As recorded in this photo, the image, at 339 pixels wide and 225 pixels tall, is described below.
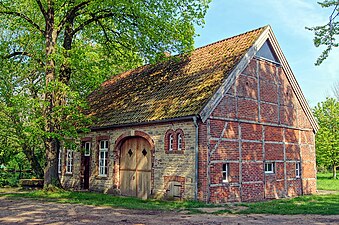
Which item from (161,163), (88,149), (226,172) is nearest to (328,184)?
(226,172)

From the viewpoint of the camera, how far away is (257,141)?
16.8 m

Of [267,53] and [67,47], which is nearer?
[267,53]

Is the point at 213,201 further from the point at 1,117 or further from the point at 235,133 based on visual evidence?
the point at 1,117

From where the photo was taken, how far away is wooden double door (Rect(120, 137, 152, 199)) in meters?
16.8

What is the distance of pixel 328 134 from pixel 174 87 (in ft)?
88.6

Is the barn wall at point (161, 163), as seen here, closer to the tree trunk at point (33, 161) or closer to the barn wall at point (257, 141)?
the barn wall at point (257, 141)

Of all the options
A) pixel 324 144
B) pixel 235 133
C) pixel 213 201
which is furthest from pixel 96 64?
pixel 324 144


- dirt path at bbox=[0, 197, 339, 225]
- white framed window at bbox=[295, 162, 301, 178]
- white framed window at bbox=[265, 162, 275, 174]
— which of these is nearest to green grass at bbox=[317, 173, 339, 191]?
white framed window at bbox=[295, 162, 301, 178]

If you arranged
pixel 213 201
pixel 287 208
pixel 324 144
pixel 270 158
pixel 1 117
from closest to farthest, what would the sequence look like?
1. pixel 287 208
2. pixel 213 201
3. pixel 270 158
4. pixel 1 117
5. pixel 324 144

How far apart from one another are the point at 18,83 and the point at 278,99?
55.9 ft

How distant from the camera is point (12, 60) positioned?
1980 cm

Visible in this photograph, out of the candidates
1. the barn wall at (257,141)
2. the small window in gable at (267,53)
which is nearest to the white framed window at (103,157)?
the barn wall at (257,141)

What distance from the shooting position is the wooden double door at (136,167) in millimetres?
16750

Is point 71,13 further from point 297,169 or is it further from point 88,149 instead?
point 297,169
